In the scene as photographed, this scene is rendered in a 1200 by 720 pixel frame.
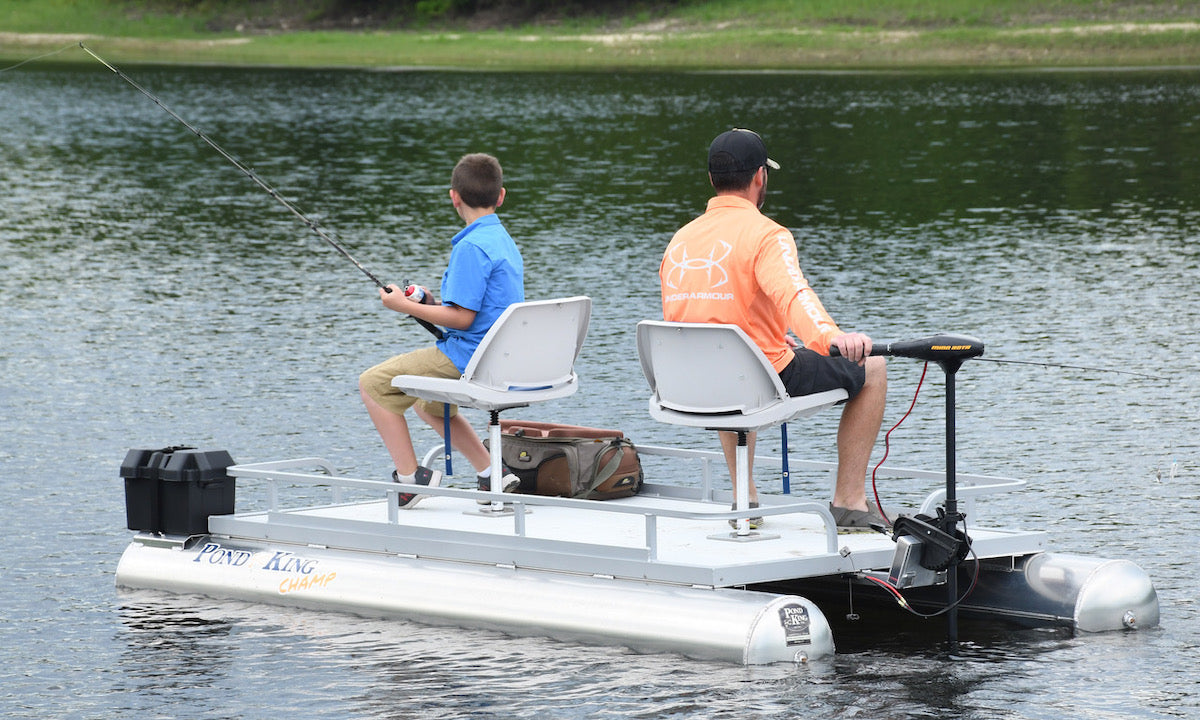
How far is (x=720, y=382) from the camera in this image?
22.6 ft

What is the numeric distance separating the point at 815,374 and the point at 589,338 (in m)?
7.93

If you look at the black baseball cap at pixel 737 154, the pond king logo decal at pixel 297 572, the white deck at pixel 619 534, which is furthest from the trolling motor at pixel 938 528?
the pond king logo decal at pixel 297 572

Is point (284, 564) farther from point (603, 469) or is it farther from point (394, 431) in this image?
point (603, 469)

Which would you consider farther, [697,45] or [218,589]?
[697,45]

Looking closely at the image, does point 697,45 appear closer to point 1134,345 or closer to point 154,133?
point 154,133

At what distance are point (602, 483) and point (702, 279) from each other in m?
1.41

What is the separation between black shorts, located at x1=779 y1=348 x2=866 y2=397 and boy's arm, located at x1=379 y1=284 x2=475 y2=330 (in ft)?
4.79

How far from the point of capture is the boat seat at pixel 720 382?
683cm

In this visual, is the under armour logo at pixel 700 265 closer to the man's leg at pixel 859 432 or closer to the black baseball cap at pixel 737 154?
the black baseball cap at pixel 737 154

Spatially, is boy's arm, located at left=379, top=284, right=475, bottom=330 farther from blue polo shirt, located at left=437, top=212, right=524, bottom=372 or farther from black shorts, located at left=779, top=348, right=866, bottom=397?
black shorts, located at left=779, top=348, right=866, bottom=397

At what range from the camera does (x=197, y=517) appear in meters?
8.19

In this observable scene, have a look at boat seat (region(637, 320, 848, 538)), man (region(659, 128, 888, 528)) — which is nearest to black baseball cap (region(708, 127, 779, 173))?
man (region(659, 128, 888, 528))

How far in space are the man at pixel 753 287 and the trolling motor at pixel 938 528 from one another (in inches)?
20.0

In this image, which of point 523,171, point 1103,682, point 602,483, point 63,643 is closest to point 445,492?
point 602,483
